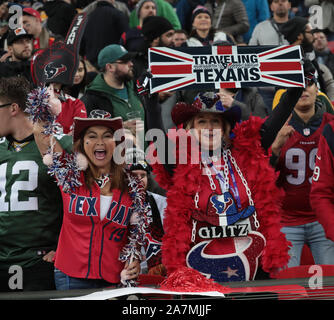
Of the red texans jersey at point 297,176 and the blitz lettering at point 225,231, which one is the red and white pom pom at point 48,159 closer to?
the blitz lettering at point 225,231

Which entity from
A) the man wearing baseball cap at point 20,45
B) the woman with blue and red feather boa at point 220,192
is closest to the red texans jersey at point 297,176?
the woman with blue and red feather boa at point 220,192

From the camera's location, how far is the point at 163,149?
146 inches

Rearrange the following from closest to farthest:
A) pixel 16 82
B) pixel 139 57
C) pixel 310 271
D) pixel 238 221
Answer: pixel 310 271 → pixel 238 221 → pixel 16 82 → pixel 139 57

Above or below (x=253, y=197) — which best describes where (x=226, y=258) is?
below

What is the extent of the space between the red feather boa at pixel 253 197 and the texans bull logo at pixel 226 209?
100 mm

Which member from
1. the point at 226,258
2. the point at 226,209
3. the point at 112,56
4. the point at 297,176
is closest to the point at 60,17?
the point at 112,56

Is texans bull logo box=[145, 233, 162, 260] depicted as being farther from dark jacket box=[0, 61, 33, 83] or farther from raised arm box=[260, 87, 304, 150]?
Answer: dark jacket box=[0, 61, 33, 83]

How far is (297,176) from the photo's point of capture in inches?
176

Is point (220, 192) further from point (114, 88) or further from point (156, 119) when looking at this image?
point (114, 88)

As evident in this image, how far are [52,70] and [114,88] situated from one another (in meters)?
0.89

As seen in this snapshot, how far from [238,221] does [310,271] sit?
1.55 ft

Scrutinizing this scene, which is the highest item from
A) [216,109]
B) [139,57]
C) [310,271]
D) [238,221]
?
[139,57]
